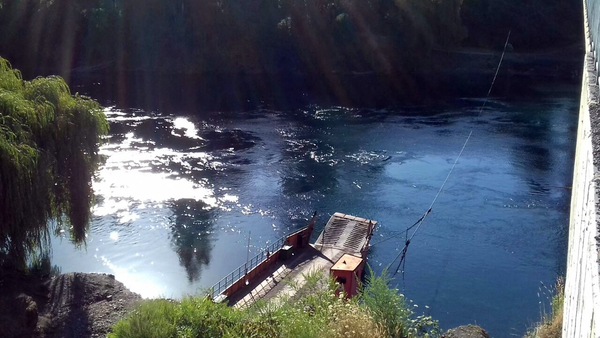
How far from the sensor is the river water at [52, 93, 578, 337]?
23380 millimetres

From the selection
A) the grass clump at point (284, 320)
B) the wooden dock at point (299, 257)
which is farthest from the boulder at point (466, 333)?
the wooden dock at point (299, 257)

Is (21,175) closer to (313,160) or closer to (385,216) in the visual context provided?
(385,216)

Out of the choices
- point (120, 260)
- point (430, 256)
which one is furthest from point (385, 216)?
point (120, 260)

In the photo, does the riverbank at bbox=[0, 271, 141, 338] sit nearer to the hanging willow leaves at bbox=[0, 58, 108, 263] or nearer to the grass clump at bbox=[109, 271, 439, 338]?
the hanging willow leaves at bbox=[0, 58, 108, 263]

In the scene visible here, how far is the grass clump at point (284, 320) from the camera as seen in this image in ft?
29.8

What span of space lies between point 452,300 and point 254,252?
8.35 meters

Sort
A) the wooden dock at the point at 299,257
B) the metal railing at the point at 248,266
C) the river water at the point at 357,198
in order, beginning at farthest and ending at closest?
the river water at the point at 357,198, the metal railing at the point at 248,266, the wooden dock at the point at 299,257

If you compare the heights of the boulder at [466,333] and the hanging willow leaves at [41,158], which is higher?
the hanging willow leaves at [41,158]

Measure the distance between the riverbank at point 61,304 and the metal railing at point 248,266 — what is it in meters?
3.84

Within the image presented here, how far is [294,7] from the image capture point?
71.2 m

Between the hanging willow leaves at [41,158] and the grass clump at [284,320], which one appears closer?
the grass clump at [284,320]

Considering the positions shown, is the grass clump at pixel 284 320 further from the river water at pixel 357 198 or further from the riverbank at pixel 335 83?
the riverbank at pixel 335 83

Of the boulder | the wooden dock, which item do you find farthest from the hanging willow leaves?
the boulder

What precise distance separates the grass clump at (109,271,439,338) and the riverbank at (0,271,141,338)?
709cm
